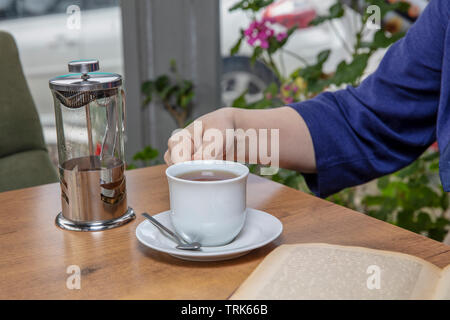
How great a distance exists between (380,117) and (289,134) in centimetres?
20

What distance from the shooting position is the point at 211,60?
7.36 feet

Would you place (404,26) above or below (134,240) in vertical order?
above

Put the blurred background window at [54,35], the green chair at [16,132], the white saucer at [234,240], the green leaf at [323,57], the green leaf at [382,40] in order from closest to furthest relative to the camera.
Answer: the white saucer at [234,240] → the green chair at [16,132] → the green leaf at [382,40] → the green leaf at [323,57] → the blurred background window at [54,35]

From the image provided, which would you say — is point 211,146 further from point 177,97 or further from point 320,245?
point 177,97

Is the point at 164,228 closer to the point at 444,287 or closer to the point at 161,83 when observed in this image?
the point at 444,287

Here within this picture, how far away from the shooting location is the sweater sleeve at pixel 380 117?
960mm

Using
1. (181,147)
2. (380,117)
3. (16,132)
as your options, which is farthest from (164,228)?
(16,132)

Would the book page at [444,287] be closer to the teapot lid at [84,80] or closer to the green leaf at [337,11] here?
the teapot lid at [84,80]

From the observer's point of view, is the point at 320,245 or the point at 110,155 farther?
the point at 110,155

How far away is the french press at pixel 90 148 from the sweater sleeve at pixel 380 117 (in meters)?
0.38

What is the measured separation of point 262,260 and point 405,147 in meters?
0.54

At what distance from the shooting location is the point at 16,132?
1.37 meters

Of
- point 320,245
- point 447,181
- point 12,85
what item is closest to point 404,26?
point 447,181

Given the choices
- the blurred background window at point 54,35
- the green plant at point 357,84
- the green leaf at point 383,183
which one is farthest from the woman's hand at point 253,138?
the blurred background window at point 54,35
